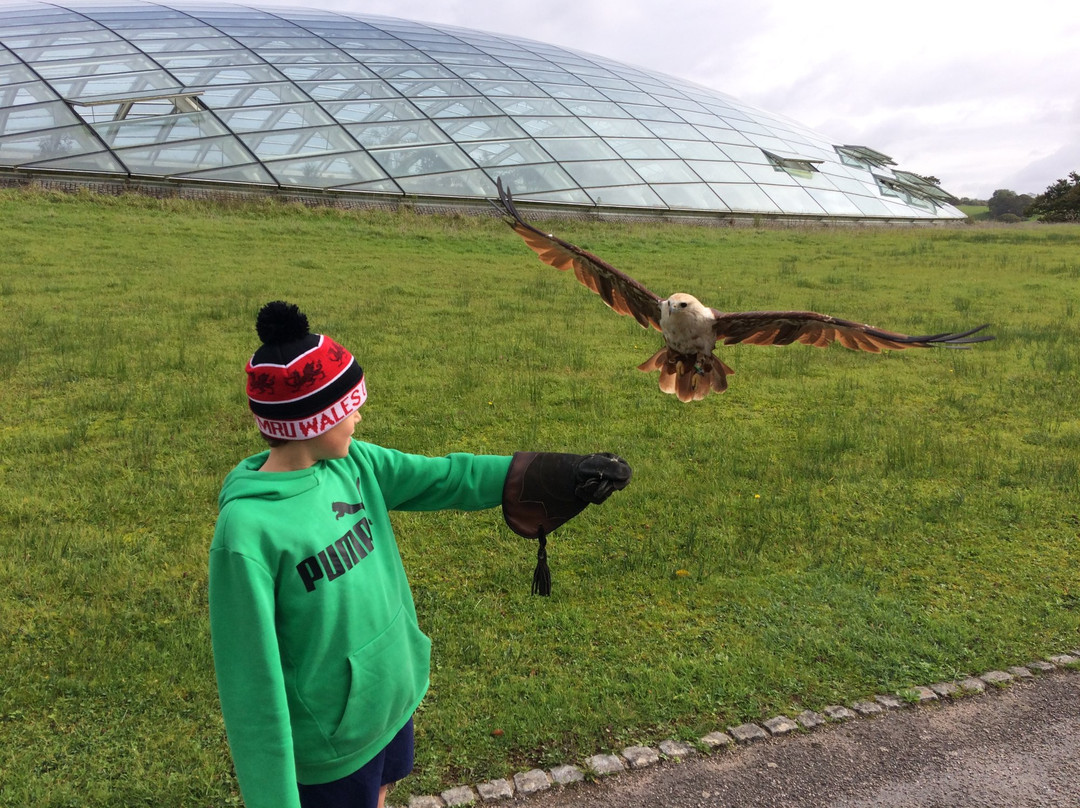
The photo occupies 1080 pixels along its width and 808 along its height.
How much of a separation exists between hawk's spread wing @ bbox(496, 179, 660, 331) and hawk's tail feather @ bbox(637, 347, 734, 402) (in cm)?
20

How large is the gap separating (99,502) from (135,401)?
184 centimetres

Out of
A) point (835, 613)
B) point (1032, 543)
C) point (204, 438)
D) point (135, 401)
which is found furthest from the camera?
point (135, 401)

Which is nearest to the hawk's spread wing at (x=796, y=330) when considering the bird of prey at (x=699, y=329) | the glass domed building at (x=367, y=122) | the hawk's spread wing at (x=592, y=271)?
the bird of prey at (x=699, y=329)

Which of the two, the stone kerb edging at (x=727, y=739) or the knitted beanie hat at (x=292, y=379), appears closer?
the knitted beanie hat at (x=292, y=379)

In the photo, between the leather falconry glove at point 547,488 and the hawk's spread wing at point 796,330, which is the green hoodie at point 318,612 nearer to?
the leather falconry glove at point 547,488

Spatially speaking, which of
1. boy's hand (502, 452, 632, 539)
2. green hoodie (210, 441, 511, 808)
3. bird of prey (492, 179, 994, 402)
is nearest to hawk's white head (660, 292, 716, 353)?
bird of prey (492, 179, 994, 402)

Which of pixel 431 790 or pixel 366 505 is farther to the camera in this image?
pixel 431 790

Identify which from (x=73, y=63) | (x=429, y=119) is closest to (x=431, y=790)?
(x=429, y=119)

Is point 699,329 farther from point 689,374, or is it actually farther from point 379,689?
point 379,689

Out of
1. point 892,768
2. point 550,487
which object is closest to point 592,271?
point 550,487

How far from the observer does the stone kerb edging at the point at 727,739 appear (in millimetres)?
2693

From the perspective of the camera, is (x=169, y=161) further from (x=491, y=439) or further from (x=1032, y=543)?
(x=1032, y=543)

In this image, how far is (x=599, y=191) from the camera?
18.3 metres

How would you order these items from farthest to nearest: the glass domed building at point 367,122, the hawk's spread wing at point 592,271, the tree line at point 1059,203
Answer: the tree line at point 1059,203 → the glass domed building at point 367,122 → the hawk's spread wing at point 592,271
